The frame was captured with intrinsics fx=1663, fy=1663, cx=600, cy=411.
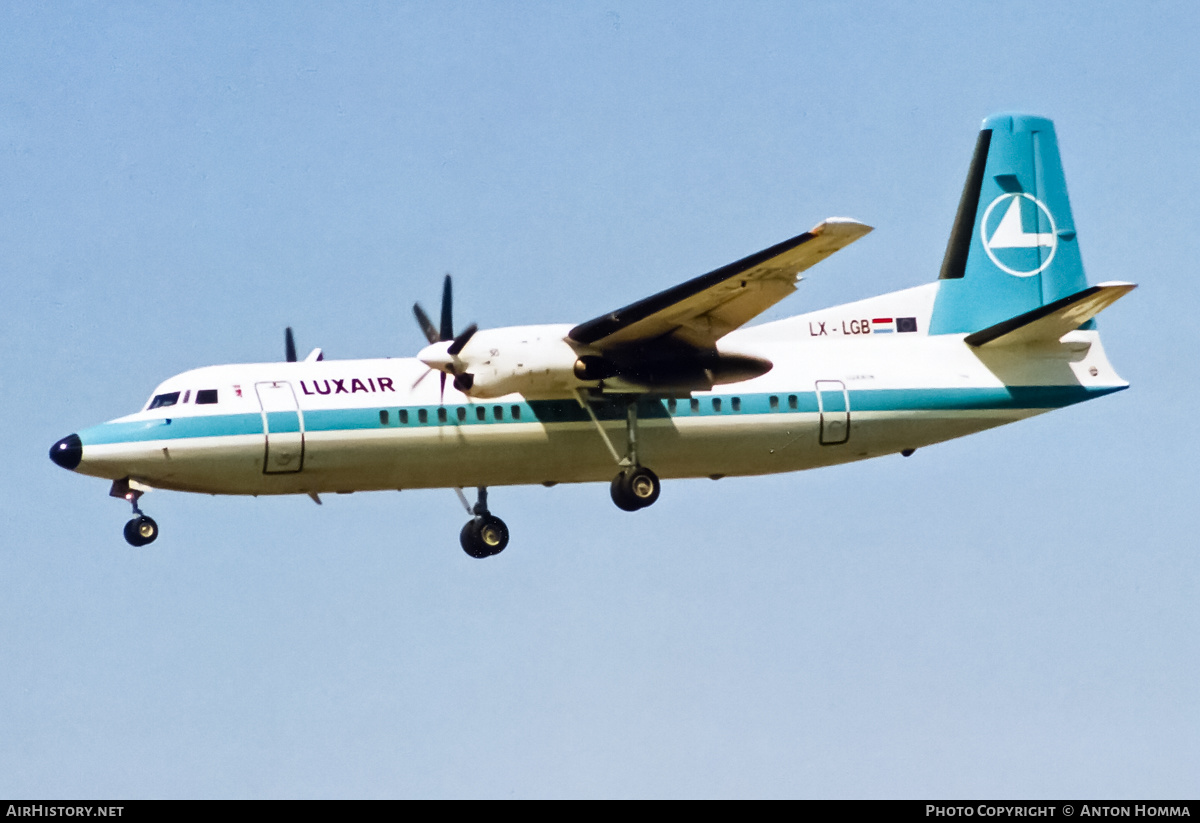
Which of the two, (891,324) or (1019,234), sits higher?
(1019,234)

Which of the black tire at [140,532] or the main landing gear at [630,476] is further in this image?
the main landing gear at [630,476]

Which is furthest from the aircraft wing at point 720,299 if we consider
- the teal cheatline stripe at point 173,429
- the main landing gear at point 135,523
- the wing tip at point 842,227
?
the main landing gear at point 135,523

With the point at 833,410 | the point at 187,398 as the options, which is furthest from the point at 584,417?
the point at 187,398

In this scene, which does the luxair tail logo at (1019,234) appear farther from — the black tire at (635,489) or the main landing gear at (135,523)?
the main landing gear at (135,523)

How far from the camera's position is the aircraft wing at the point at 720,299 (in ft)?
61.9

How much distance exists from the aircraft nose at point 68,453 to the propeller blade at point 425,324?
16.4 feet

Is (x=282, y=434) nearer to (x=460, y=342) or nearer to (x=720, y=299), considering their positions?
(x=460, y=342)

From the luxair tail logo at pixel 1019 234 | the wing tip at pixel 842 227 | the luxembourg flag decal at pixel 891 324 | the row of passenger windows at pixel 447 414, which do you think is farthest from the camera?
the luxair tail logo at pixel 1019 234

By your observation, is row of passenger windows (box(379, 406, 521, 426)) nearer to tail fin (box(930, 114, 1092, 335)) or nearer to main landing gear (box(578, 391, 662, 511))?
main landing gear (box(578, 391, 662, 511))

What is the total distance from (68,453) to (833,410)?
9823 millimetres

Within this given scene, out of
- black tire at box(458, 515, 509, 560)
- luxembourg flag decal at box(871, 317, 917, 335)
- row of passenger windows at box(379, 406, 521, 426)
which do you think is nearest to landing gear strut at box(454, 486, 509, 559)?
black tire at box(458, 515, 509, 560)

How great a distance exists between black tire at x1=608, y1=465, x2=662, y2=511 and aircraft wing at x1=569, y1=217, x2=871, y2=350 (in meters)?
1.69

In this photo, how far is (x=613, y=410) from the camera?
2177 centimetres
